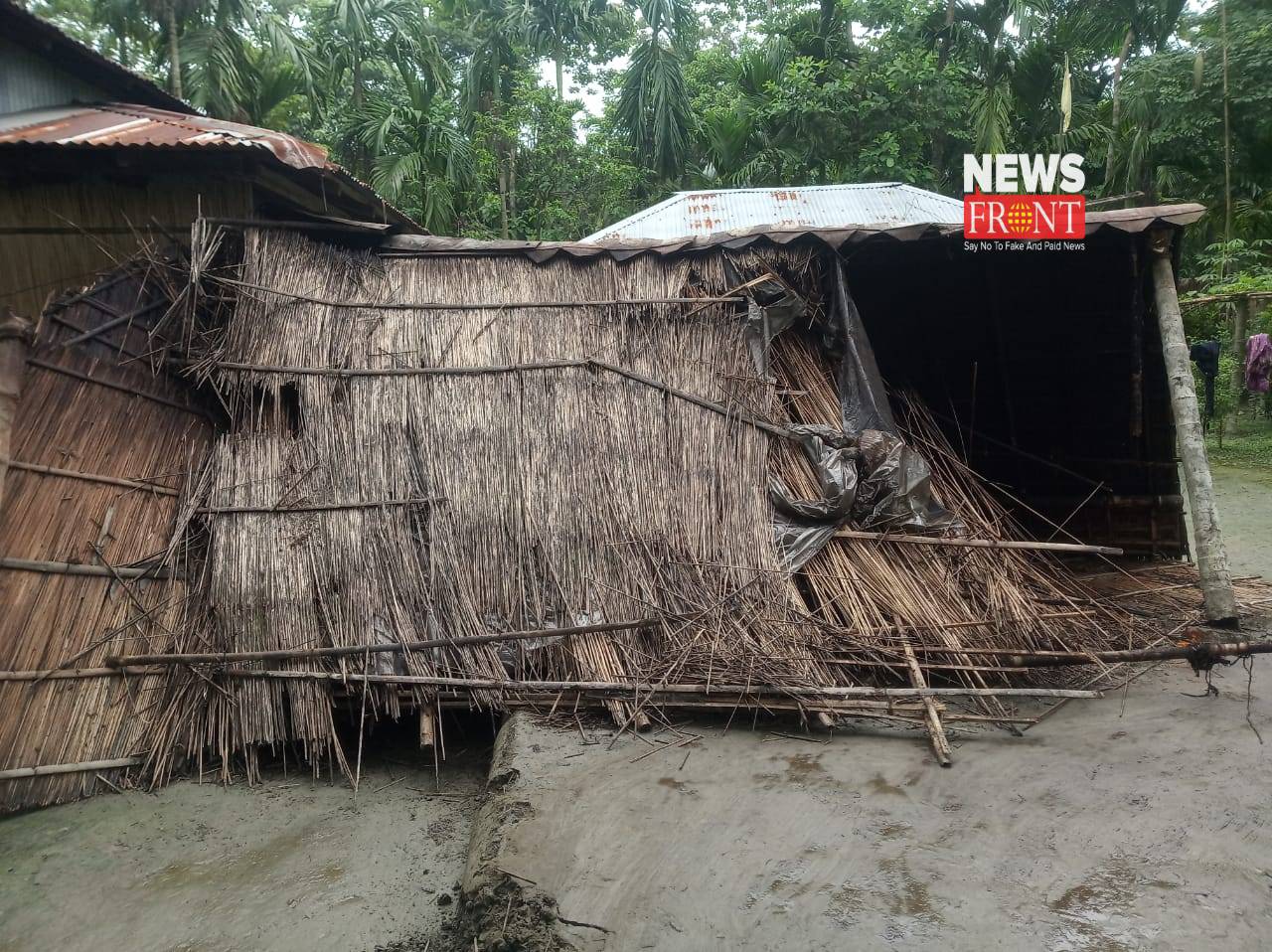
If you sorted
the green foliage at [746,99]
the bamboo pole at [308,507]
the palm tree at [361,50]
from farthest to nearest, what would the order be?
1. the palm tree at [361,50]
2. the green foliage at [746,99]
3. the bamboo pole at [308,507]

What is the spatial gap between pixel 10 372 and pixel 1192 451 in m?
6.58

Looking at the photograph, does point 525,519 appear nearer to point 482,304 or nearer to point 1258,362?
point 482,304

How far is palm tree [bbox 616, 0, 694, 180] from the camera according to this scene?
1420 cm

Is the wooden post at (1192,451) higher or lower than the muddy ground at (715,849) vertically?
higher

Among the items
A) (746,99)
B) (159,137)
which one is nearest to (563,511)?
(159,137)

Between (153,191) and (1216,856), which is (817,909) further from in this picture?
(153,191)

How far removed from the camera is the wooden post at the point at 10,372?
3807 mm

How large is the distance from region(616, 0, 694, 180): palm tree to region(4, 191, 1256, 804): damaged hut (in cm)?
1031

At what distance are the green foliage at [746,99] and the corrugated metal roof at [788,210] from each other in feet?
9.73

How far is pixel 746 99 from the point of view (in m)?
14.6

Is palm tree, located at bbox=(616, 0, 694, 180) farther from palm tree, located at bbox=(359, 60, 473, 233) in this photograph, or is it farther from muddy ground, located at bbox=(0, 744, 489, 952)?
muddy ground, located at bbox=(0, 744, 489, 952)

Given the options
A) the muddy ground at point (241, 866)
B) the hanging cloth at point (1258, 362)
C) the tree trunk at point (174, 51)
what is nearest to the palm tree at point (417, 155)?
the tree trunk at point (174, 51)

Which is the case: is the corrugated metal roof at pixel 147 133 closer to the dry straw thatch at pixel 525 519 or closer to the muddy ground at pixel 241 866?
the dry straw thatch at pixel 525 519

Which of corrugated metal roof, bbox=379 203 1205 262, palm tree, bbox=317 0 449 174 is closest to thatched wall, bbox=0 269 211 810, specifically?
corrugated metal roof, bbox=379 203 1205 262
